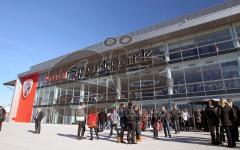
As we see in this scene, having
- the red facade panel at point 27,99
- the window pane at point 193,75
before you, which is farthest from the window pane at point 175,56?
the red facade panel at point 27,99

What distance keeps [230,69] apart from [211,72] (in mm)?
1486

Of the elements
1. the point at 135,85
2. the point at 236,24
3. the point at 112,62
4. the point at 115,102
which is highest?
the point at 236,24

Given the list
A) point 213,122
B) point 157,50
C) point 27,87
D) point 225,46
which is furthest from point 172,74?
point 27,87

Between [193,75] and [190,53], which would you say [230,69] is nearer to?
[193,75]

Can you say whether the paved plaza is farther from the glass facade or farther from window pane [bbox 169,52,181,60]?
window pane [bbox 169,52,181,60]

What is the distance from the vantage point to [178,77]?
734 inches

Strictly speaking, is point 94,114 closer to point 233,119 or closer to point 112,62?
point 233,119

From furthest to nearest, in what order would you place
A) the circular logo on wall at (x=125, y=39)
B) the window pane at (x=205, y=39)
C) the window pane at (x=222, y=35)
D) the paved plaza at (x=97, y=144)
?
1. the circular logo on wall at (x=125, y=39)
2. the window pane at (x=205, y=39)
3. the window pane at (x=222, y=35)
4. the paved plaza at (x=97, y=144)

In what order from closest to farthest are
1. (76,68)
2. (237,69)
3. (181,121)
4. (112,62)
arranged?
(181,121) < (237,69) < (112,62) < (76,68)

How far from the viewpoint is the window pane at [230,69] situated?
16.0 m

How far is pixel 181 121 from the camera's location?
14.8 m

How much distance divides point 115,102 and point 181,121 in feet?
27.1

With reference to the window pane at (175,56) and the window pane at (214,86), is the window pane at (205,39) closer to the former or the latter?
the window pane at (175,56)

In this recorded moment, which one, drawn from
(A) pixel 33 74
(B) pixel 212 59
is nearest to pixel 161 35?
(B) pixel 212 59
